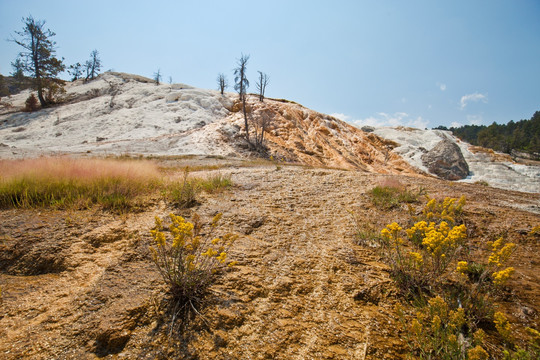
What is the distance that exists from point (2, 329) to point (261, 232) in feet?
7.87

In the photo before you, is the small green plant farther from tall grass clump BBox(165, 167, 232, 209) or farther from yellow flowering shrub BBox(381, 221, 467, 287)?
tall grass clump BBox(165, 167, 232, 209)

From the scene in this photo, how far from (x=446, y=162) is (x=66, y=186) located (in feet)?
95.3

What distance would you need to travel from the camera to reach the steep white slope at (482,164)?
1909 cm

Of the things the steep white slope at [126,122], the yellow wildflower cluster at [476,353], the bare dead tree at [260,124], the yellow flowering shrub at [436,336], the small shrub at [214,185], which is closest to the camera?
the yellow wildflower cluster at [476,353]

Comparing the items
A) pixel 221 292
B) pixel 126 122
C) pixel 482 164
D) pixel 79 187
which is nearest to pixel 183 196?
pixel 79 187

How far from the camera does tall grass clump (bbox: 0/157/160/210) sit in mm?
3277

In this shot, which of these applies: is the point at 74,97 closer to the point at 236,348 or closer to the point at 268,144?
the point at 268,144

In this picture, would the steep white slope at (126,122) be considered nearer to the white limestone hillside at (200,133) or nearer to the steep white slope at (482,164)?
the white limestone hillside at (200,133)

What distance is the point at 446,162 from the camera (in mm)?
23250

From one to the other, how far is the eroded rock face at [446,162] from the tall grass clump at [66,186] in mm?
26982

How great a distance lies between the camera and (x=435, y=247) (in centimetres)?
212

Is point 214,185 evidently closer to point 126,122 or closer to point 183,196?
point 183,196

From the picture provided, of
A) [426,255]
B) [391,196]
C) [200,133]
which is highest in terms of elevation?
[200,133]

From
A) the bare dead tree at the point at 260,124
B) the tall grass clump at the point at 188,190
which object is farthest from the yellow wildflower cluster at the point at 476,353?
the bare dead tree at the point at 260,124
